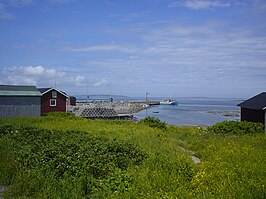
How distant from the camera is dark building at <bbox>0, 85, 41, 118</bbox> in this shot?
2962cm

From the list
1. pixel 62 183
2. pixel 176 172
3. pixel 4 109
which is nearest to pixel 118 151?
pixel 176 172

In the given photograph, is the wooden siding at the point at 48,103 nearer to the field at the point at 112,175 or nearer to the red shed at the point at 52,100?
the red shed at the point at 52,100

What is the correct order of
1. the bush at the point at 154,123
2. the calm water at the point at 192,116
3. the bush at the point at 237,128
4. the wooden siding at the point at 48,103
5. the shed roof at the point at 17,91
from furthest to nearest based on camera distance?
the calm water at the point at 192,116
the wooden siding at the point at 48,103
the shed roof at the point at 17,91
the bush at the point at 154,123
the bush at the point at 237,128

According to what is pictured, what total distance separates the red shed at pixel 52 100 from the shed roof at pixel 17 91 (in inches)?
52.6

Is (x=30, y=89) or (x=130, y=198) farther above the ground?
(x=30, y=89)

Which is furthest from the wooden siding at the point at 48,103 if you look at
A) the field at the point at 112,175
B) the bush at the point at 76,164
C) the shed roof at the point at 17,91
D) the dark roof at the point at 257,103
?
→ the field at the point at 112,175

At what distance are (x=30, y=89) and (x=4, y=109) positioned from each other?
168 inches

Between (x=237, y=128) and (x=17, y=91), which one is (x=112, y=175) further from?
(x=17, y=91)

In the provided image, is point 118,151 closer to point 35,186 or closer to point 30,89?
point 35,186

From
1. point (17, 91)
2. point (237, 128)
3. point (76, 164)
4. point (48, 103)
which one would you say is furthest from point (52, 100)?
point (76, 164)

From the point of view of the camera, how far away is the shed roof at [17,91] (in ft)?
98.9

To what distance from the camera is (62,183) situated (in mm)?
5941

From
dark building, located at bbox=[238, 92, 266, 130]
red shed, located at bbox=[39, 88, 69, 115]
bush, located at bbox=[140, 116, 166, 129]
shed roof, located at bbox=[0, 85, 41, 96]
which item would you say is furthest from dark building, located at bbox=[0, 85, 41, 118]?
dark building, located at bbox=[238, 92, 266, 130]

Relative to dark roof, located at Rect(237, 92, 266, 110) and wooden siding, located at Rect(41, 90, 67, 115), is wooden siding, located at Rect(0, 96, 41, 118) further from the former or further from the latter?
dark roof, located at Rect(237, 92, 266, 110)
